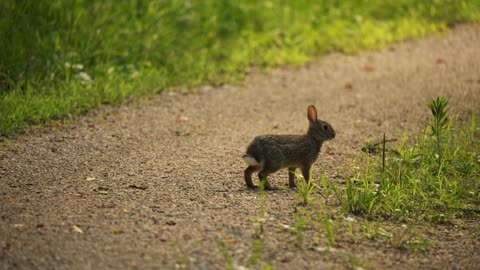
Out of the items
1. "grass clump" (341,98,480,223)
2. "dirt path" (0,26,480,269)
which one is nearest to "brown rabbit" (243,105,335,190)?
"dirt path" (0,26,480,269)

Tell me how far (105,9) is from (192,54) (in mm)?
1244

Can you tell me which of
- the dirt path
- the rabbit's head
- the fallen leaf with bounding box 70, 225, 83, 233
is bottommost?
the fallen leaf with bounding box 70, 225, 83, 233

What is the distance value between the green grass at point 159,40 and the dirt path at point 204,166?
31cm

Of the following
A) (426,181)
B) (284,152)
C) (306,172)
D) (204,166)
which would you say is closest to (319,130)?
(306,172)

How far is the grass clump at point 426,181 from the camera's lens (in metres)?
4.86

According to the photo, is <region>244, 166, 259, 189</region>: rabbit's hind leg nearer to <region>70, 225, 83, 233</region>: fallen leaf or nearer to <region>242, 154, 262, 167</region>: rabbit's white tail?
<region>242, 154, 262, 167</region>: rabbit's white tail

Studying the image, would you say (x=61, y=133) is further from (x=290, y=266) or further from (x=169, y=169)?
(x=290, y=266)

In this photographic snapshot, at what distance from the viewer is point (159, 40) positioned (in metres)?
8.99

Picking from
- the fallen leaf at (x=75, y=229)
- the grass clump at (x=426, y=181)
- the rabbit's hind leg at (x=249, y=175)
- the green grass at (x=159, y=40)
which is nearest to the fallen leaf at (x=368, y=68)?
the green grass at (x=159, y=40)

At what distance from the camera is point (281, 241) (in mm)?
4246

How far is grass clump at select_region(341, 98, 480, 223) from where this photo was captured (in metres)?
4.86

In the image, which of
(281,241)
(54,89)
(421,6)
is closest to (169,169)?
(281,241)

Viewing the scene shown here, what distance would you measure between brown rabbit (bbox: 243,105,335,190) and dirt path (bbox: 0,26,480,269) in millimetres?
204

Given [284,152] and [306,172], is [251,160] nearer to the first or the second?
[284,152]
